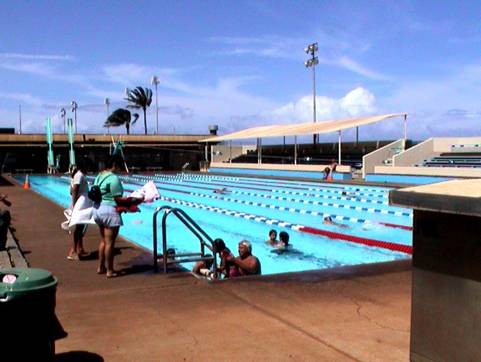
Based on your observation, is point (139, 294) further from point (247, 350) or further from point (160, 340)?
point (247, 350)

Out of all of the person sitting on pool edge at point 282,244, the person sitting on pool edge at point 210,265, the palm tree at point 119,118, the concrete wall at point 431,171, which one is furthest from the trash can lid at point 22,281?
the palm tree at point 119,118

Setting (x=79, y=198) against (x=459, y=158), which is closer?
(x=79, y=198)

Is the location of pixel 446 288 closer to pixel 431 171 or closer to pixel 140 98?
pixel 431 171

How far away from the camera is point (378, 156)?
27.8m

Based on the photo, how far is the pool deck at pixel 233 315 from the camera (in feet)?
12.4

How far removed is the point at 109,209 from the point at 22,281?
3023mm

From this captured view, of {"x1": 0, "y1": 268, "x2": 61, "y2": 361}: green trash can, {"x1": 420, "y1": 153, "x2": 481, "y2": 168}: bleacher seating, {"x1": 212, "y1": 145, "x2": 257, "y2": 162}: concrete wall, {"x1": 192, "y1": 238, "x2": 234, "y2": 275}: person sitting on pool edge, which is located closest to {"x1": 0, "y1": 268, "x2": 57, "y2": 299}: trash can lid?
{"x1": 0, "y1": 268, "x2": 61, "y2": 361}: green trash can

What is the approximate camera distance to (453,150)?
1120 inches

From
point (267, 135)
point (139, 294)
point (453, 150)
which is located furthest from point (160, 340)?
point (267, 135)

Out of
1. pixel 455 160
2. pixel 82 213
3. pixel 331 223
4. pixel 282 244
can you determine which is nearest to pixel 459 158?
pixel 455 160

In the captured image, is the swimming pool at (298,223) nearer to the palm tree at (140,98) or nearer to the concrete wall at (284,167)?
the concrete wall at (284,167)

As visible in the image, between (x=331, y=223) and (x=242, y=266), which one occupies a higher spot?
(x=242, y=266)

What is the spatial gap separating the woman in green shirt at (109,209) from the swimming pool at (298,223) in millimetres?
4128

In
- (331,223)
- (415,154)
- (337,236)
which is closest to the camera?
(337,236)
